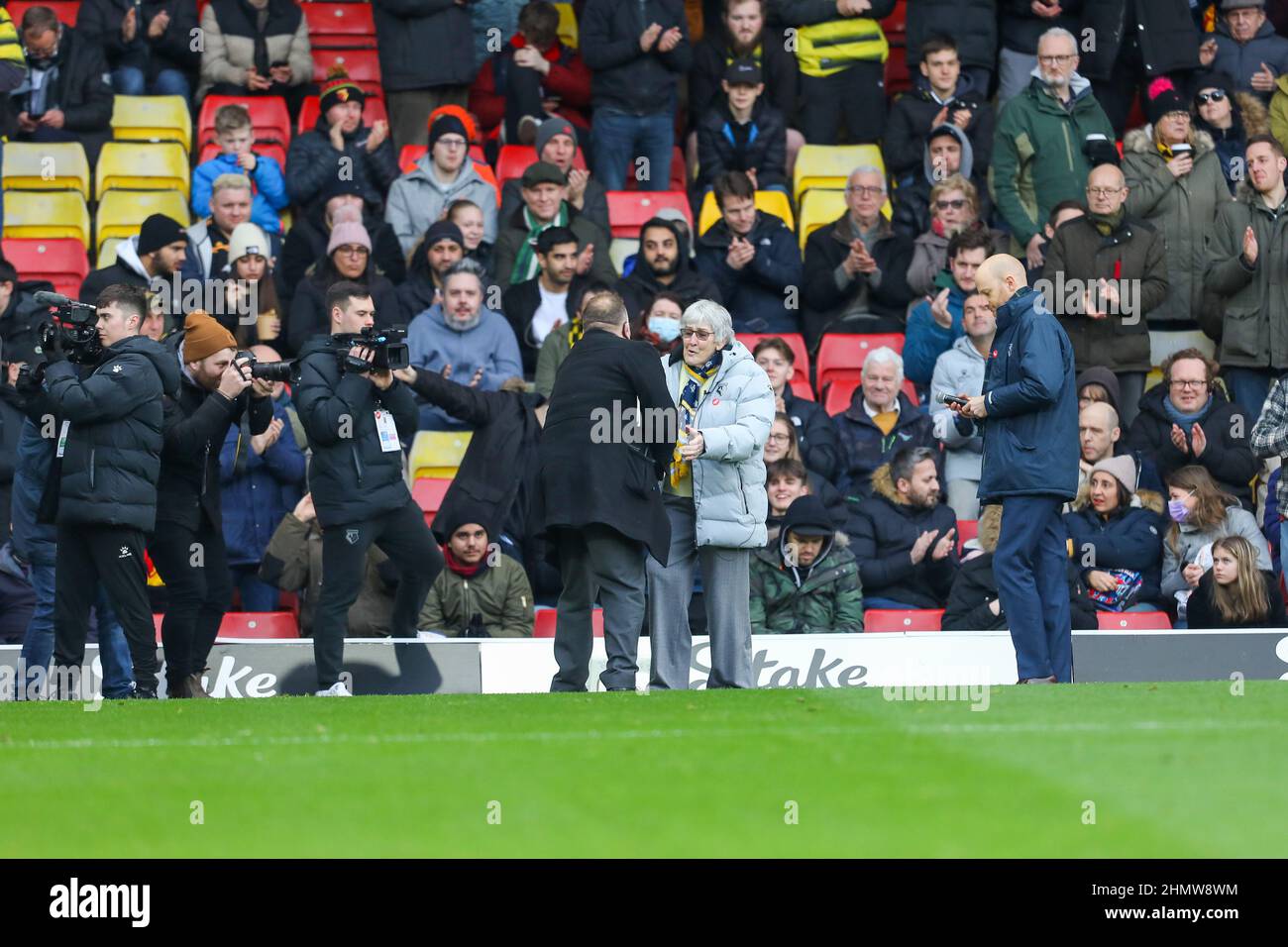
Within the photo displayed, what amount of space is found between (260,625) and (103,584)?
2.49m

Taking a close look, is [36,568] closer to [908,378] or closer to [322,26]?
[908,378]

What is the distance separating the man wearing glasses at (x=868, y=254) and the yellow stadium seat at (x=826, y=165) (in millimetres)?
1339

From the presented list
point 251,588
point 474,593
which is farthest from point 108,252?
point 474,593

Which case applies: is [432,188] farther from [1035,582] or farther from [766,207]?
[1035,582]

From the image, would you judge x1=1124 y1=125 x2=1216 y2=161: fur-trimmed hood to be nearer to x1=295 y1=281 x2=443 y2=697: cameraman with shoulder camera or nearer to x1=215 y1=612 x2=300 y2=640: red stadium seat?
x1=295 y1=281 x2=443 y2=697: cameraman with shoulder camera

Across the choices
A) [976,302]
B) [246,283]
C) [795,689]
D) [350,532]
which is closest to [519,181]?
[246,283]

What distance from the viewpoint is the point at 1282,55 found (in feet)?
56.6

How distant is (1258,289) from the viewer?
1504 centimetres

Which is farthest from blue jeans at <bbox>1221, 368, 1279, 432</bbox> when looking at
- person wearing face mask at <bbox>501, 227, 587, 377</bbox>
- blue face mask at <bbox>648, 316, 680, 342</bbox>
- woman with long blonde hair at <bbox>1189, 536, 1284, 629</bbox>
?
person wearing face mask at <bbox>501, 227, 587, 377</bbox>

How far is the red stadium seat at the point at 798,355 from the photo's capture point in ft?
49.5

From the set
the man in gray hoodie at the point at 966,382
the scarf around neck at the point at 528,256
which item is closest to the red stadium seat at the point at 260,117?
the scarf around neck at the point at 528,256

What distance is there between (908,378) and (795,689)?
5.75 meters

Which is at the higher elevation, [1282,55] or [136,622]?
[1282,55]

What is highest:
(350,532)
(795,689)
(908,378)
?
(908,378)
